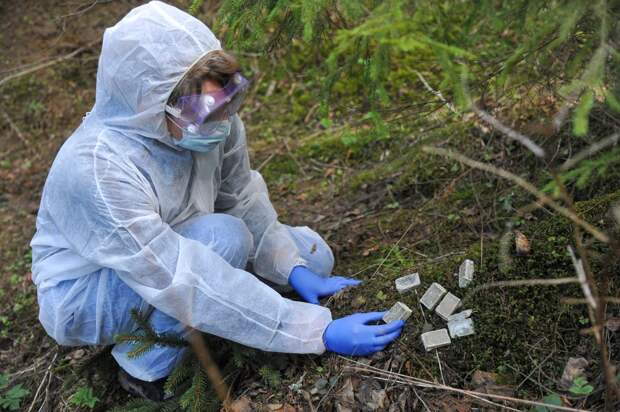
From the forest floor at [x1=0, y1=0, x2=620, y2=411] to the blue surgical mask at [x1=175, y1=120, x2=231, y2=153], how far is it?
0.89 m

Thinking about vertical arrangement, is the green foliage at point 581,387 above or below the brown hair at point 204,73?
below

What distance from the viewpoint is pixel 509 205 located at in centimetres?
314

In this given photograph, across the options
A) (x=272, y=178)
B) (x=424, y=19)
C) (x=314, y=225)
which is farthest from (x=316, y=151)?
(x=424, y=19)

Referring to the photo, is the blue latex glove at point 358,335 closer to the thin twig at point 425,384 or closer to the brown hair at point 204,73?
the thin twig at point 425,384

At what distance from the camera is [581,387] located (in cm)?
224

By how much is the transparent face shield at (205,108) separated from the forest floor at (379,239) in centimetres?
87

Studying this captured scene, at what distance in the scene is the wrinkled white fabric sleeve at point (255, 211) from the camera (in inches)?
126

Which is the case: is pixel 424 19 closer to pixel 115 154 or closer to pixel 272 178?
pixel 115 154

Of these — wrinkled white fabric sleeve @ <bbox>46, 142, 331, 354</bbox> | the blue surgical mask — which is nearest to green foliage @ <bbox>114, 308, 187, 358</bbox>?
wrinkled white fabric sleeve @ <bbox>46, 142, 331, 354</bbox>

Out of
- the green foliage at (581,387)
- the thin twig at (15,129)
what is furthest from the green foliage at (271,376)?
the thin twig at (15,129)

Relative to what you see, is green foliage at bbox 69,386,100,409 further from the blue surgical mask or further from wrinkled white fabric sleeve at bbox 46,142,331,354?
the blue surgical mask

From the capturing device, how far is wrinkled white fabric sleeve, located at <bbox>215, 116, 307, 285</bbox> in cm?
319

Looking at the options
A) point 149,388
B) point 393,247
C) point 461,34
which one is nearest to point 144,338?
point 149,388

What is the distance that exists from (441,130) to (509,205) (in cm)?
83
